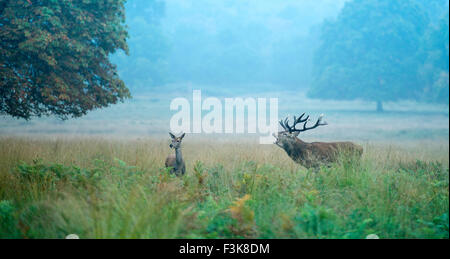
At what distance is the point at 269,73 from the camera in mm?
19734

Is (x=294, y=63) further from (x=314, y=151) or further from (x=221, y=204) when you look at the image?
(x=221, y=204)

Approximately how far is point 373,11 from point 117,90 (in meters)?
12.6

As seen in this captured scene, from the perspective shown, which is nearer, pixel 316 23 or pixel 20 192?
pixel 20 192

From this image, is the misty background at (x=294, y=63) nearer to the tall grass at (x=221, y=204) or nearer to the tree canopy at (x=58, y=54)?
the tree canopy at (x=58, y=54)

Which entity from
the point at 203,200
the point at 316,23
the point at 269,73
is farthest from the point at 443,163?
the point at 316,23

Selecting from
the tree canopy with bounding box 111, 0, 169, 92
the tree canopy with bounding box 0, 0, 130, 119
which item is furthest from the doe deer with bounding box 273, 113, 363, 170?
the tree canopy with bounding box 111, 0, 169, 92

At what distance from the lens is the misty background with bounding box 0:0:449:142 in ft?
39.3

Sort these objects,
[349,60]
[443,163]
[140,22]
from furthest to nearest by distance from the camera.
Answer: [349,60], [140,22], [443,163]

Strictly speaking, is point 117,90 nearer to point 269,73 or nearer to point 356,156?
point 356,156

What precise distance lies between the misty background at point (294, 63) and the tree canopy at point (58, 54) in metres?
1.76

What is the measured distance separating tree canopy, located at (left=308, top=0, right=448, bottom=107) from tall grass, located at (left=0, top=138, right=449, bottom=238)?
10266 millimetres

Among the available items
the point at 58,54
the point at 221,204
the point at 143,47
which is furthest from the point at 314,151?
the point at 143,47

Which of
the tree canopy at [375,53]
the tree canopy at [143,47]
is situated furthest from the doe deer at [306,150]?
the tree canopy at [143,47]

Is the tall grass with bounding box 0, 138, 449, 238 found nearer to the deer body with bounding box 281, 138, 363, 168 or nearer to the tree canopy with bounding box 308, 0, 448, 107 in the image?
the deer body with bounding box 281, 138, 363, 168
